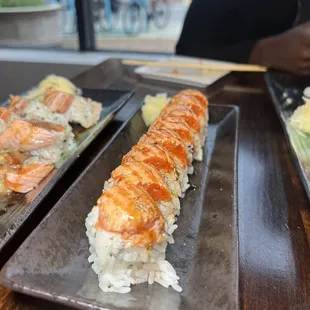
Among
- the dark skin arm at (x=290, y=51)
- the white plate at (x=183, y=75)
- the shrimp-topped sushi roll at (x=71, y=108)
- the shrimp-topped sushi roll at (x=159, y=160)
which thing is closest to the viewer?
the shrimp-topped sushi roll at (x=159, y=160)

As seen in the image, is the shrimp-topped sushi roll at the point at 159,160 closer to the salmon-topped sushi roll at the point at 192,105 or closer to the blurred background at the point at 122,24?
the salmon-topped sushi roll at the point at 192,105

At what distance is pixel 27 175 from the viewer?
1341 mm

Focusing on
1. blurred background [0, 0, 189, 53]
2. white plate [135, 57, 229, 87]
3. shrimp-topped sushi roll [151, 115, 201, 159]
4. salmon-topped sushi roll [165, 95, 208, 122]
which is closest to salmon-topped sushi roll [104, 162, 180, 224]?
shrimp-topped sushi roll [151, 115, 201, 159]

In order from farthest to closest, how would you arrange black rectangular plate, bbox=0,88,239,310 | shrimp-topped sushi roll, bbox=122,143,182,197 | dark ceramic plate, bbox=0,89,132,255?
shrimp-topped sushi roll, bbox=122,143,182,197
dark ceramic plate, bbox=0,89,132,255
black rectangular plate, bbox=0,88,239,310

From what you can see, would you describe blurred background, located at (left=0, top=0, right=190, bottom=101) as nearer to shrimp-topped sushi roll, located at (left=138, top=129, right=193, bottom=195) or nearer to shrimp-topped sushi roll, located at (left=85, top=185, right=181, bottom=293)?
shrimp-topped sushi roll, located at (left=138, top=129, right=193, bottom=195)

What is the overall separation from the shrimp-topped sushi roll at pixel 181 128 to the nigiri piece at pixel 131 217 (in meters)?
0.55

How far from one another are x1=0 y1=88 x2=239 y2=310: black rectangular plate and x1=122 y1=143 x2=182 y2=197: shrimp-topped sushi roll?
0.11 m

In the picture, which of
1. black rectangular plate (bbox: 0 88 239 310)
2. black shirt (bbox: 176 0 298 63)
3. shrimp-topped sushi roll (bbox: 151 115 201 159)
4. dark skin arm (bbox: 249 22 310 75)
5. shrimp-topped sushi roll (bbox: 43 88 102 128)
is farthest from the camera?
black shirt (bbox: 176 0 298 63)

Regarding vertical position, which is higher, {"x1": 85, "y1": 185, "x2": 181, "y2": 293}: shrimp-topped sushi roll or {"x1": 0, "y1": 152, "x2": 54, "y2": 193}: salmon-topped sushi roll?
{"x1": 85, "y1": 185, "x2": 181, "y2": 293}: shrimp-topped sushi roll

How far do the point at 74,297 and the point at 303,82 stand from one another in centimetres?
222

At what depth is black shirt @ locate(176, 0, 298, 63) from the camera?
3.35m

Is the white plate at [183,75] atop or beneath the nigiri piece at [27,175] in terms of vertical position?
beneath

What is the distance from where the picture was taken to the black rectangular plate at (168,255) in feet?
2.93

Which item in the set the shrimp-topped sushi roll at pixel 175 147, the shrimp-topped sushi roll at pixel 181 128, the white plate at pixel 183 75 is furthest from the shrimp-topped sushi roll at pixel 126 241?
the white plate at pixel 183 75
